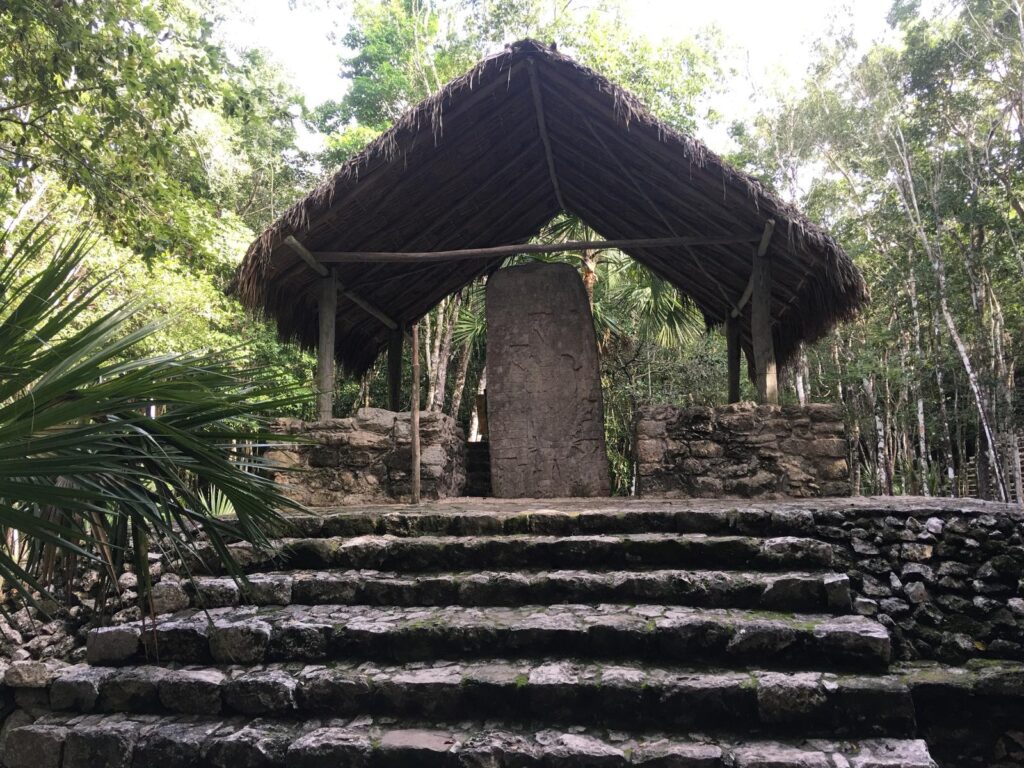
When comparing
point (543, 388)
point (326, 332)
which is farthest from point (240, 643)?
point (543, 388)

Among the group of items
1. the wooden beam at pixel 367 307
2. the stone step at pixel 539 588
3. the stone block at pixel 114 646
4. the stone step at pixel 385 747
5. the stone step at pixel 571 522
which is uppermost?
the wooden beam at pixel 367 307

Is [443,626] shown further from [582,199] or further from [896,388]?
[896,388]

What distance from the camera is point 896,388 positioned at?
13.9 meters

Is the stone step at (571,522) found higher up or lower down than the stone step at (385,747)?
higher up

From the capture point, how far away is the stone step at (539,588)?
3.14m

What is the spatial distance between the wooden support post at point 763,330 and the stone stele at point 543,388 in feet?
4.84

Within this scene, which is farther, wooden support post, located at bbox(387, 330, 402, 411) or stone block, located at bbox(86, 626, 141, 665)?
wooden support post, located at bbox(387, 330, 402, 411)

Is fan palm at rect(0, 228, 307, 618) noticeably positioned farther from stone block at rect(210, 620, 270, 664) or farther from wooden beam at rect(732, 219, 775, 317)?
wooden beam at rect(732, 219, 775, 317)

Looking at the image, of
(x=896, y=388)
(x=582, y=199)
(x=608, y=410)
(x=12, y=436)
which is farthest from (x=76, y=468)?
(x=896, y=388)

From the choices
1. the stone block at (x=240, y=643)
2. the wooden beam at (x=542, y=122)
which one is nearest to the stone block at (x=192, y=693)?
the stone block at (x=240, y=643)

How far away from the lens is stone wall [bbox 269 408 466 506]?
5535 millimetres

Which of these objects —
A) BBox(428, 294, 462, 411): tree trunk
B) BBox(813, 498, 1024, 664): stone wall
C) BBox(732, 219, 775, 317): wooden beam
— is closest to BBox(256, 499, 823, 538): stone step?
BBox(813, 498, 1024, 664): stone wall

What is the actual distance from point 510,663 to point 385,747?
62 centimetres

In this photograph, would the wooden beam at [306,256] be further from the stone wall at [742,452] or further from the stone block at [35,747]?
the stone block at [35,747]
